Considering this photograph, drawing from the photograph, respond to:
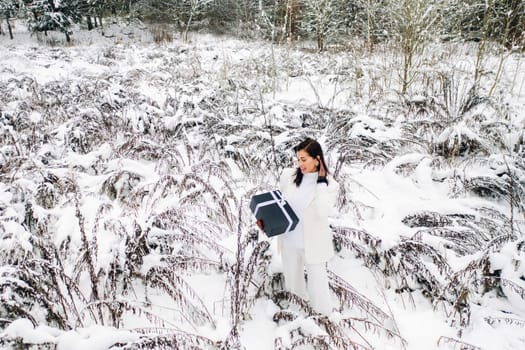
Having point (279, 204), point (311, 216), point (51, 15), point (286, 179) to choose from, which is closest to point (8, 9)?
point (51, 15)

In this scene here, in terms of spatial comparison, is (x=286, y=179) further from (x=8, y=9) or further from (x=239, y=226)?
(x=8, y=9)

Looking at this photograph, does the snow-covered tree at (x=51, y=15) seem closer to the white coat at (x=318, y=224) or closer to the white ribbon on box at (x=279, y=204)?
the white ribbon on box at (x=279, y=204)

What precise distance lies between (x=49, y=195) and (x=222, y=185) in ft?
4.52

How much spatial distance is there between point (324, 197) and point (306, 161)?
0.20m

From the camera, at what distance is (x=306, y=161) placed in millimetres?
1654

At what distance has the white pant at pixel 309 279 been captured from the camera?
178 cm

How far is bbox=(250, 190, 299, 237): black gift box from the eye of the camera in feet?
5.28

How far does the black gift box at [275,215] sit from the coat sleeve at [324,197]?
125 mm

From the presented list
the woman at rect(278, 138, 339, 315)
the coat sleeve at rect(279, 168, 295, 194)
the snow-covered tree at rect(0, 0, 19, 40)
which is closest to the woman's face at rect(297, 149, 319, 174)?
the woman at rect(278, 138, 339, 315)

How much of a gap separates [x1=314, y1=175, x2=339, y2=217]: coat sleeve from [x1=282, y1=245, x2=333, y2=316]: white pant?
1.01 ft

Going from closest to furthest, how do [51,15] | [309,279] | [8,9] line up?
[309,279] < [51,15] < [8,9]

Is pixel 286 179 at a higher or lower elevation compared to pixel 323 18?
lower

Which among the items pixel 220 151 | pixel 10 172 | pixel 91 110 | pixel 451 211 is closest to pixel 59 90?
pixel 91 110

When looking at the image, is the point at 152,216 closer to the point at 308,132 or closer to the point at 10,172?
the point at 10,172
